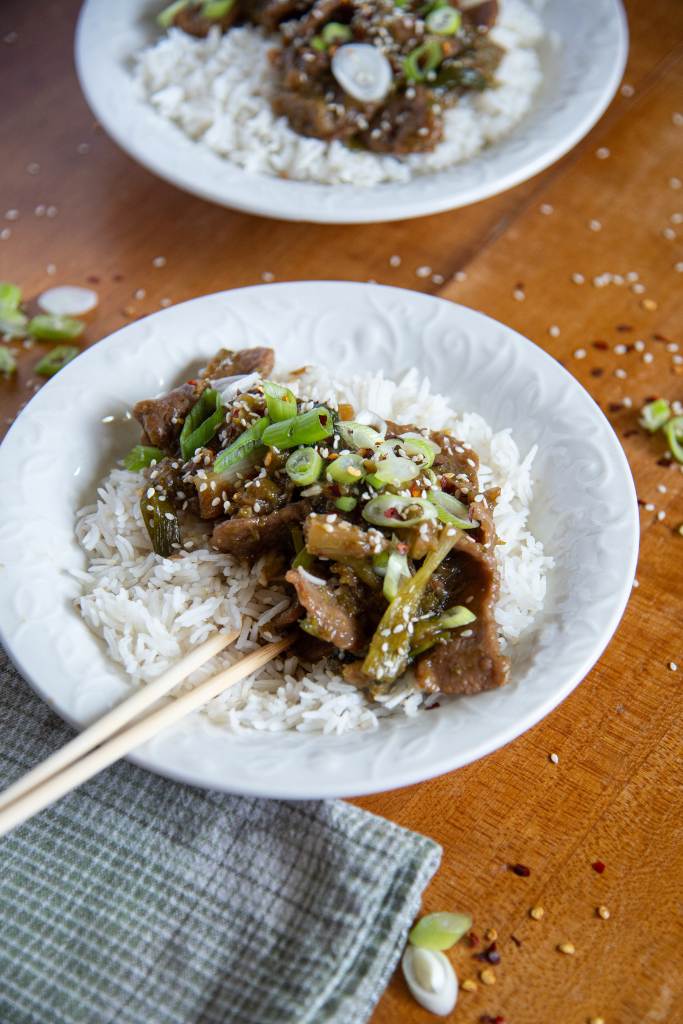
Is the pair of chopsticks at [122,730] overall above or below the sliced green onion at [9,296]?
below

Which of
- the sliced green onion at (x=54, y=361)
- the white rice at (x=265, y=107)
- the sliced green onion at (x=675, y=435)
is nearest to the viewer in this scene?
the sliced green onion at (x=675, y=435)

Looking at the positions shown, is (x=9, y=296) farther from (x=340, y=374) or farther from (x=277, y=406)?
(x=277, y=406)

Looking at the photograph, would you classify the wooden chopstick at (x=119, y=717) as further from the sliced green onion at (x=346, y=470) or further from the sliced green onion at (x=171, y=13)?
the sliced green onion at (x=171, y=13)

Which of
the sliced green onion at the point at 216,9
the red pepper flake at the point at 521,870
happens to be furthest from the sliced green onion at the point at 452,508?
the sliced green onion at the point at 216,9

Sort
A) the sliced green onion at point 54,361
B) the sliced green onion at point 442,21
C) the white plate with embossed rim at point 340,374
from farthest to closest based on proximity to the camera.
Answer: the sliced green onion at point 442,21 < the sliced green onion at point 54,361 < the white plate with embossed rim at point 340,374

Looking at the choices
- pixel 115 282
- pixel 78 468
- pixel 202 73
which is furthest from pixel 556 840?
pixel 202 73
